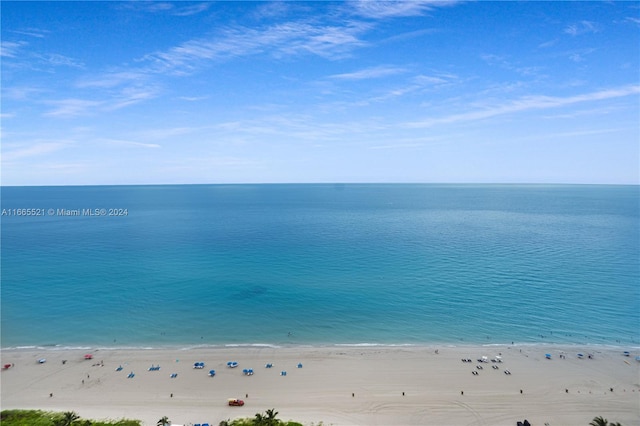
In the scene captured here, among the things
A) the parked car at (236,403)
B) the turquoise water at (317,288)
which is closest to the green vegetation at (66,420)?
the parked car at (236,403)

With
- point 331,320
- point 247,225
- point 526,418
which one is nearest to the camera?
point 526,418

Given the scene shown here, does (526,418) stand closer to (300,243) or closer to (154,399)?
(154,399)

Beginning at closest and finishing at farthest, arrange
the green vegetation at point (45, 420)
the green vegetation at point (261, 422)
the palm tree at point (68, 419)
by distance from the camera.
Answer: the palm tree at point (68, 419) < the green vegetation at point (261, 422) < the green vegetation at point (45, 420)

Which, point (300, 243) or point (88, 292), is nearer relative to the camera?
point (88, 292)

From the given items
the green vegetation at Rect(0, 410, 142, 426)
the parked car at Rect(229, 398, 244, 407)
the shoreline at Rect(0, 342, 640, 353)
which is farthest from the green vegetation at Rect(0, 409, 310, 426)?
the shoreline at Rect(0, 342, 640, 353)

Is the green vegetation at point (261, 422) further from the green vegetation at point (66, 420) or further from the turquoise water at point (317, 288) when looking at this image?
the turquoise water at point (317, 288)

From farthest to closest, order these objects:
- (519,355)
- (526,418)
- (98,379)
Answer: (519,355) < (98,379) < (526,418)

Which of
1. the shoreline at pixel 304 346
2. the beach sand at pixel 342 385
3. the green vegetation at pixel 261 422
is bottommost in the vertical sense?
the beach sand at pixel 342 385

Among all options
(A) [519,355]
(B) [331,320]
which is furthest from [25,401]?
(A) [519,355]
